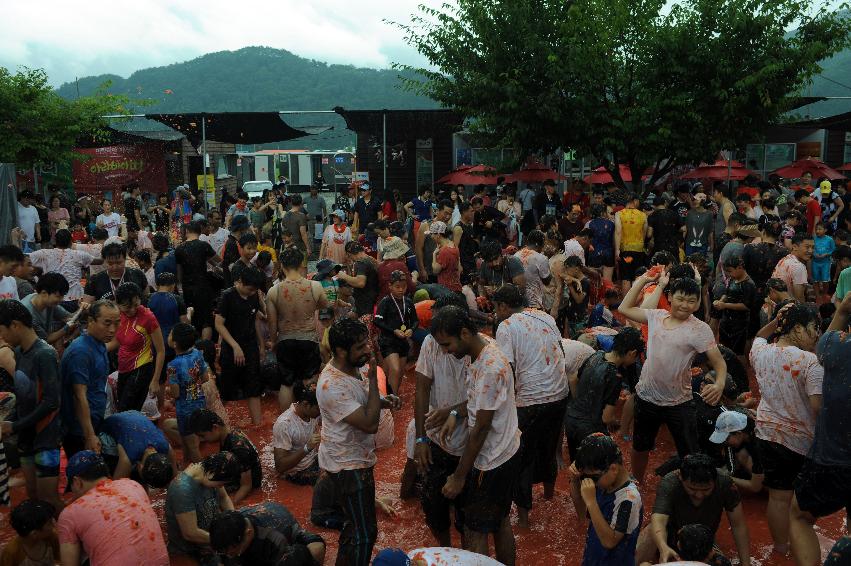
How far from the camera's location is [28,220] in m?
13.2

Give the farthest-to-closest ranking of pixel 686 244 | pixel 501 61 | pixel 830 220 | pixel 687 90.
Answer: pixel 501 61 → pixel 687 90 → pixel 830 220 → pixel 686 244

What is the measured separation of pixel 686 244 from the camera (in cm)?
1177

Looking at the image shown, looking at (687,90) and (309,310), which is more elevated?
(687,90)

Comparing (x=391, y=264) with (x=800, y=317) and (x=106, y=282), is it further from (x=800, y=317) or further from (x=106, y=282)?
(x=800, y=317)

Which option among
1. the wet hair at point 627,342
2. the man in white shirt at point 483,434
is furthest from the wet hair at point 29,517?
the wet hair at point 627,342

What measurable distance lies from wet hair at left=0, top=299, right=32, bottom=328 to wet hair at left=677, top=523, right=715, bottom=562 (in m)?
4.09

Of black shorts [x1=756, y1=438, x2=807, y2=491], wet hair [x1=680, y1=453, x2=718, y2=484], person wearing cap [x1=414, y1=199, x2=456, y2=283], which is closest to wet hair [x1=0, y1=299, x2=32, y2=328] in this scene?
wet hair [x1=680, y1=453, x2=718, y2=484]

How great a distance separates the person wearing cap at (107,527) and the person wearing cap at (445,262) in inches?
216

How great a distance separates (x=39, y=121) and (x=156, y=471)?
15292 mm

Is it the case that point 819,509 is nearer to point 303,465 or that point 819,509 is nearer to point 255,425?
point 303,465

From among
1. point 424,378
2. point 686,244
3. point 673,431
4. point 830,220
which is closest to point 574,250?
point 686,244

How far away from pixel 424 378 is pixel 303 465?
2011 mm

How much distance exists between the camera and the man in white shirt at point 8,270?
710 cm

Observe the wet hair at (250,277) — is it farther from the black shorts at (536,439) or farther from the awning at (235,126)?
the awning at (235,126)
